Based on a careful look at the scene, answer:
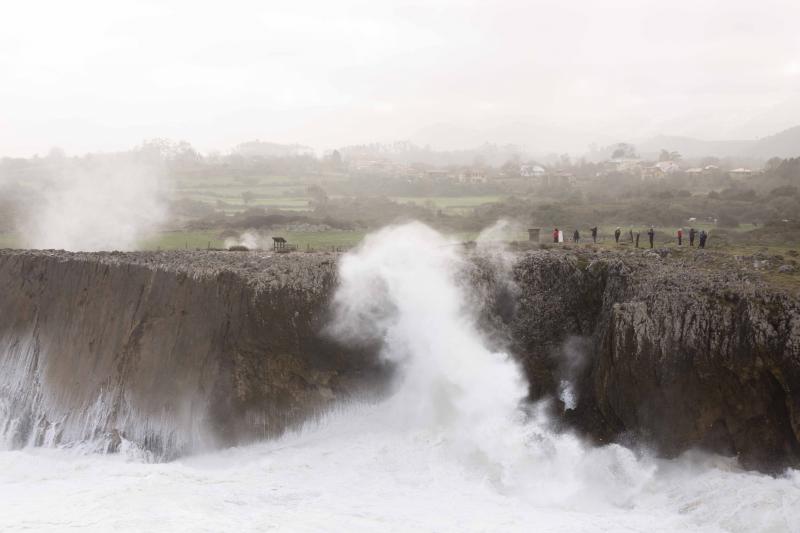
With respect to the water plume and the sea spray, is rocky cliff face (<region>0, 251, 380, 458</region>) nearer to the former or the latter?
the sea spray

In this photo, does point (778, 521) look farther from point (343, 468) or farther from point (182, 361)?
point (182, 361)

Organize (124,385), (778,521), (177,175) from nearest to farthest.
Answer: (778,521) < (124,385) < (177,175)

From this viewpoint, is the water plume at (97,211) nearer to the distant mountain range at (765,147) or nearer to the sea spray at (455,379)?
the sea spray at (455,379)

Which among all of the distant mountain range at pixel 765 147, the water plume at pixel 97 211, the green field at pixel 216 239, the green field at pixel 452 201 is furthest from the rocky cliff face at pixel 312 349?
the distant mountain range at pixel 765 147

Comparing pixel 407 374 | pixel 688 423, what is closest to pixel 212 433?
pixel 407 374

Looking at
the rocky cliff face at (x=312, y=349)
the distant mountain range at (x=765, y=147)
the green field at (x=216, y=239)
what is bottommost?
the rocky cliff face at (x=312, y=349)

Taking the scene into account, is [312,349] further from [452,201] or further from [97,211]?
[452,201]
